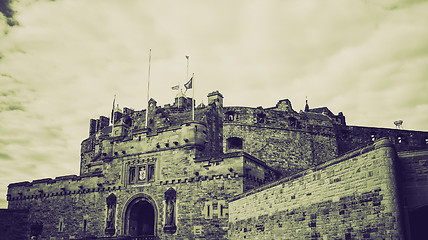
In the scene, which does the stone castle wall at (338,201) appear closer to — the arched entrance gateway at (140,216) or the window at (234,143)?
the arched entrance gateway at (140,216)

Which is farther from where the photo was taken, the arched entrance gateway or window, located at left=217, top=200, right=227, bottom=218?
the arched entrance gateway

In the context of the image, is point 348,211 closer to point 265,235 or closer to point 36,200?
point 265,235

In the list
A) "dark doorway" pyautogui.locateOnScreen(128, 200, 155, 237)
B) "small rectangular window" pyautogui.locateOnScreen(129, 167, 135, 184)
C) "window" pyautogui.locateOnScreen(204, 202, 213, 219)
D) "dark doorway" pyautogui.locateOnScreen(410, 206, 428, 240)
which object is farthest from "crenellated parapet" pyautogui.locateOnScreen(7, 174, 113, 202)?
"dark doorway" pyautogui.locateOnScreen(410, 206, 428, 240)

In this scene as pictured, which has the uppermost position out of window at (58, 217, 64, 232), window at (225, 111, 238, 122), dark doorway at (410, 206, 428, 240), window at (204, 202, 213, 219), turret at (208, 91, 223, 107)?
turret at (208, 91, 223, 107)

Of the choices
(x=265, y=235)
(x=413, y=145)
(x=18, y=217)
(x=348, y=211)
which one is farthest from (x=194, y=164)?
(x=413, y=145)

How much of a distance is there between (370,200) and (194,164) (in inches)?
521

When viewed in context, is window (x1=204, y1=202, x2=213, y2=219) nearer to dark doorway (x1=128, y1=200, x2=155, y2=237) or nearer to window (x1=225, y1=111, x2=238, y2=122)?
dark doorway (x1=128, y1=200, x2=155, y2=237)

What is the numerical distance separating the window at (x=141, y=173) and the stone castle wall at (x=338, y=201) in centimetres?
907

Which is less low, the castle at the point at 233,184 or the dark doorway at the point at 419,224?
the castle at the point at 233,184

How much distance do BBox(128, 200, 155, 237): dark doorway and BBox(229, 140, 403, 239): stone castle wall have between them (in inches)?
390

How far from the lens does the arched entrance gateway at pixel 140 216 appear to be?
26.6 meters

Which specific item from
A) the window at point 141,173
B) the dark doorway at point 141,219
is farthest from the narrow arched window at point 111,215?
the window at point 141,173

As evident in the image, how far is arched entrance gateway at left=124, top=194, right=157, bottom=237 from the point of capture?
87.1ft

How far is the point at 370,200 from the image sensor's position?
12961 mm
